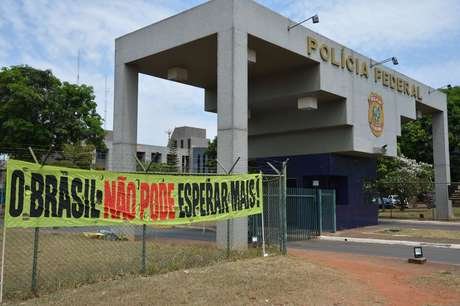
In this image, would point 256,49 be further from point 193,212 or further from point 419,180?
point 419,180

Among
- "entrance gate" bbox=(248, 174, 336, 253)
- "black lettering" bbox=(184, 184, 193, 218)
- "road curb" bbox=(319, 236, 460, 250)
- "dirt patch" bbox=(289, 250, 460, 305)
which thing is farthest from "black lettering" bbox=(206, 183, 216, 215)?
"road curb" bbox=(319, 236, 460, 250)

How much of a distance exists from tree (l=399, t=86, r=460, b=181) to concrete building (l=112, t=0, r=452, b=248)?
1994cm

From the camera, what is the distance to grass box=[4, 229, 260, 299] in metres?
8.70

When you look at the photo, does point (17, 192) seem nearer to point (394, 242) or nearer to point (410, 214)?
point (394, 242)

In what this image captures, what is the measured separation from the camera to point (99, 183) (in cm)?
888

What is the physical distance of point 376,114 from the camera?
24984 millimetres

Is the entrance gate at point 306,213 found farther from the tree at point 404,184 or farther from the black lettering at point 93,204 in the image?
the black lettering at point 93,204

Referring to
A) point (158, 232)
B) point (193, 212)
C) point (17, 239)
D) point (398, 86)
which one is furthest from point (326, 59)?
point (17, 239)

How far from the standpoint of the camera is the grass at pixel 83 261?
343 inches

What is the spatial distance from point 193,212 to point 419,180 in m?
23.9

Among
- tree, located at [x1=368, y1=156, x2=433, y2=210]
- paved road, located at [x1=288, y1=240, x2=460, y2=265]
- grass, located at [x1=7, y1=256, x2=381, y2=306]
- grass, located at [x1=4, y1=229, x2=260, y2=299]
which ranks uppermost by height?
tree, located at [x1=368, y1=156, x2=433, y2=210]

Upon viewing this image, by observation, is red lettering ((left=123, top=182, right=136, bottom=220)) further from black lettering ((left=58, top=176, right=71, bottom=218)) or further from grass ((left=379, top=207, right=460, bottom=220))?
grass ((left=379, top=207, right=460, bottom=220))

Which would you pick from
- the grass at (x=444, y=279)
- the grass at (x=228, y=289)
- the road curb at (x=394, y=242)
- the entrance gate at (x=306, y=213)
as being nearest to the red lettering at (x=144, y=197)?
the grass at (x=228, y=289)

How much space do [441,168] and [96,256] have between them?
2661cm
